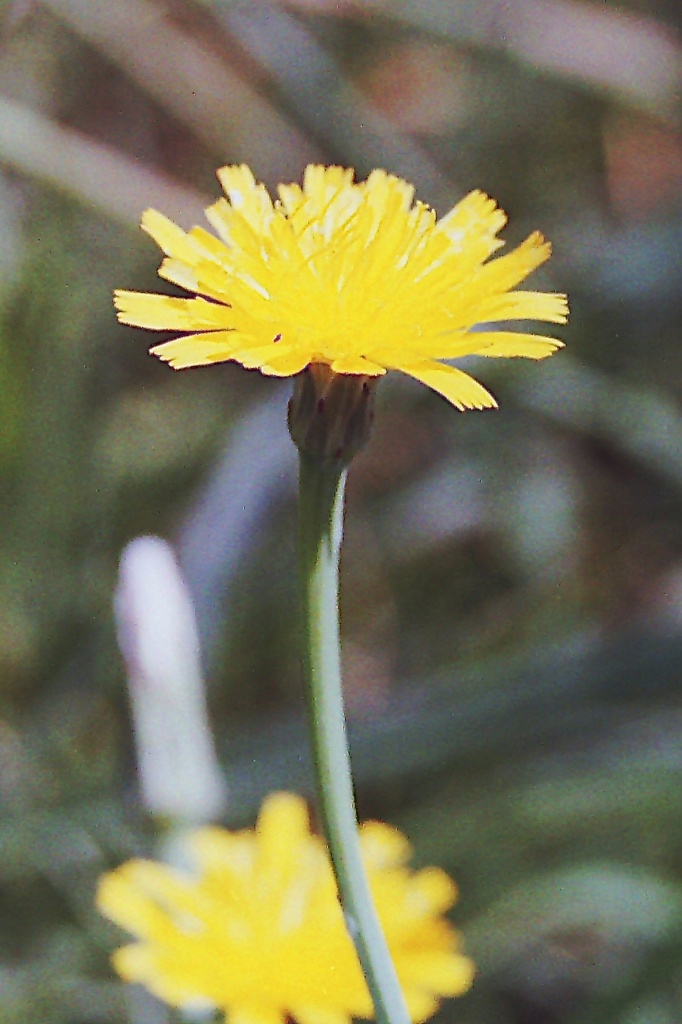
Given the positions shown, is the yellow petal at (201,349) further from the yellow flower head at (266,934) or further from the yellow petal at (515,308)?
the yellow flower head at (266,934)

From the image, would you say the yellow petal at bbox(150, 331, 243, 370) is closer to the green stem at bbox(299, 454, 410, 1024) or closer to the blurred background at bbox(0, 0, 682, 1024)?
the green stem at bbox(299, 454, 410, 1024)

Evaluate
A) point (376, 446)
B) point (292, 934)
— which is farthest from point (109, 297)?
point (292, 934)

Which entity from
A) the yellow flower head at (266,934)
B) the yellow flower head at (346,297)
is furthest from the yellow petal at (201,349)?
the yellow flower head at (266,934)

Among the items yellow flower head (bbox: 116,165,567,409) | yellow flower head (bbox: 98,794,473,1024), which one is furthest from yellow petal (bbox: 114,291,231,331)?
yellow flower head (bbox: 98,794,473,1024)

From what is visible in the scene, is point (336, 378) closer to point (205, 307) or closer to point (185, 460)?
point (205, 307)

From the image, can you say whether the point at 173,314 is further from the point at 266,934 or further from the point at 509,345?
the point at 266,934

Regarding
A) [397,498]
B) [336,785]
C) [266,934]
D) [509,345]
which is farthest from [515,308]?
[397,498]
